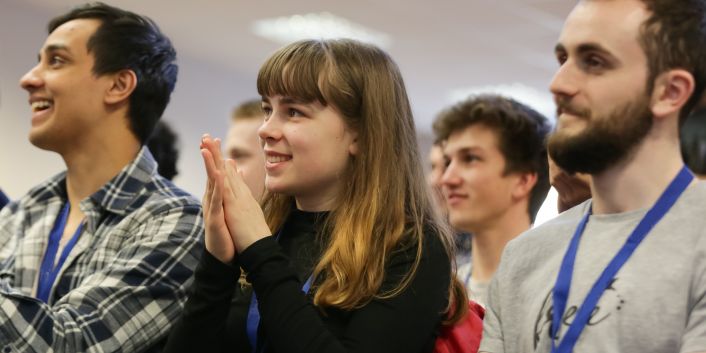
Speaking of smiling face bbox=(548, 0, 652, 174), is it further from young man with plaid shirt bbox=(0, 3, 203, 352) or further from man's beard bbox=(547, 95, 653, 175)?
young man with plaid shirt bbox=(0, 3, 203, 352)

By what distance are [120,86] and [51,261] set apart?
1.94 feet

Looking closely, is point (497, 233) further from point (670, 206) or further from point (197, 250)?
point (670, 206)

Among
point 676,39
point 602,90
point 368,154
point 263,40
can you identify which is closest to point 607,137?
point 602,90

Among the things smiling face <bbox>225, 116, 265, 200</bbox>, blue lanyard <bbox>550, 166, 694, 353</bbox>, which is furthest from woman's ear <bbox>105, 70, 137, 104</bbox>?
blue lanyard <bbox>550, 166, 694, 353</bbox>

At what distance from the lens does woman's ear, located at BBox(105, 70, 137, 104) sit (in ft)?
8.34

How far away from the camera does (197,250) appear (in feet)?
7.35

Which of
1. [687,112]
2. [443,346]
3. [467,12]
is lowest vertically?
[443,346]

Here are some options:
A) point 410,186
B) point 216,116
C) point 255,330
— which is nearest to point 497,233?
point 410,186

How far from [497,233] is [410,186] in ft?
4.40

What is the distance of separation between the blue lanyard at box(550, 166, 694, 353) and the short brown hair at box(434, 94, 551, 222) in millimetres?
1753

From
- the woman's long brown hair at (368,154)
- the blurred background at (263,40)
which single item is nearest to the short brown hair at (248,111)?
the blurred background at (263,40)

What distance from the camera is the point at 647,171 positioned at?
1.51 meters

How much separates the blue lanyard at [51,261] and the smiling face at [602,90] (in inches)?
54.1

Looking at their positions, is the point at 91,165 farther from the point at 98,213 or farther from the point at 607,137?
the point at 607,137
